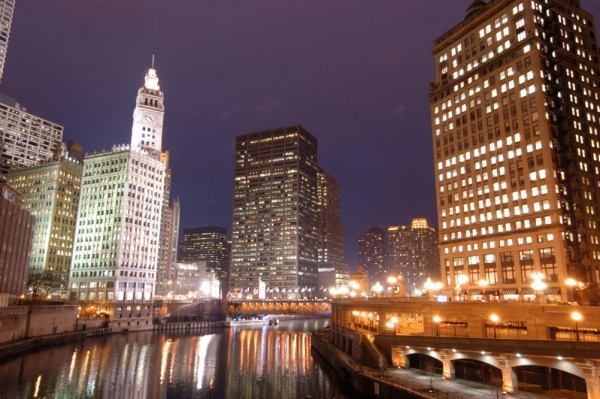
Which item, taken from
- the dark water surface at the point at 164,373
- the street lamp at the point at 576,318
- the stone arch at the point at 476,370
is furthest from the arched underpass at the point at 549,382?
the dark water surface at the point at 164,373

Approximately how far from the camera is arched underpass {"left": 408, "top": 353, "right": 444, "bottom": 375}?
211 feet

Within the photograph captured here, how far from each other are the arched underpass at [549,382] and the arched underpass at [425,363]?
1144cm

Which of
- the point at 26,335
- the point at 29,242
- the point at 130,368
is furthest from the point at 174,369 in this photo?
the point at 29,242

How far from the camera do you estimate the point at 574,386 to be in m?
50.4

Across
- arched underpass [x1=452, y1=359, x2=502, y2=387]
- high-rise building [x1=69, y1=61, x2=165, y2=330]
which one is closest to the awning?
arched underpass [x1=452, y1=359, x2=502, y2=387]

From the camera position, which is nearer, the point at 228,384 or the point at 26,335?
the point at 228,384

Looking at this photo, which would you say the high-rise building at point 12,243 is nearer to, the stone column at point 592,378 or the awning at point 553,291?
the stone column at point 592,378

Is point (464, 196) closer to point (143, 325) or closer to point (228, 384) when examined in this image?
point (228, 384)

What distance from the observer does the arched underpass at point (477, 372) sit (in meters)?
57.7

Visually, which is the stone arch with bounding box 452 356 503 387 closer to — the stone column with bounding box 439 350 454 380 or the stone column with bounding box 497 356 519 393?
the stone column with bounding box 439 350 454 380

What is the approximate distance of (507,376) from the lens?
51.8 metres

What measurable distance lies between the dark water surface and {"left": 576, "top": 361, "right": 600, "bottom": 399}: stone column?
28522mm

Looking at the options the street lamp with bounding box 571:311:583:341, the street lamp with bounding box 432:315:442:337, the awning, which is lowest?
the street lamp with bounding box 432:315:442:337

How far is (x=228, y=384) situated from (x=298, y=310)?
12087cm
